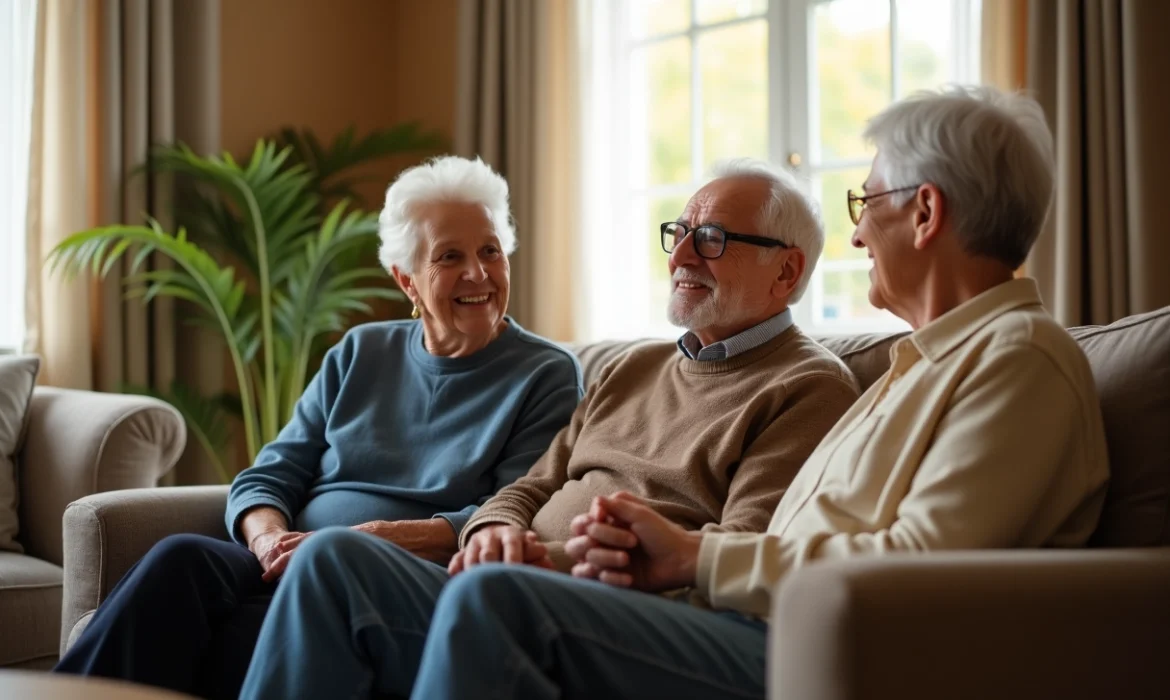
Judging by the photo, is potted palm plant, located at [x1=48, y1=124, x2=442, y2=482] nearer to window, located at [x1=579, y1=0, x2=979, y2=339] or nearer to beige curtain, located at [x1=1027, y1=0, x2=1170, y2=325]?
window, located at [x1=579, y1=0, x2=979, y2=339]

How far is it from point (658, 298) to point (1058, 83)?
1728 mm

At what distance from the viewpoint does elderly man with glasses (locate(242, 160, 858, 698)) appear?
1555 mm

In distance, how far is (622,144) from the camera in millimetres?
4457

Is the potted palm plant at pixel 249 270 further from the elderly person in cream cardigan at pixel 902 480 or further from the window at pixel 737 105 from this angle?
the elderly person in cream cardigan at pixel 902 480

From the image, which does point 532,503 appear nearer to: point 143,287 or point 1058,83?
point 1058,83

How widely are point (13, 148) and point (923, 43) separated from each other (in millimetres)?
2951

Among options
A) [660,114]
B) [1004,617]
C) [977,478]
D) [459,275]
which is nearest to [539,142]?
[660,114]

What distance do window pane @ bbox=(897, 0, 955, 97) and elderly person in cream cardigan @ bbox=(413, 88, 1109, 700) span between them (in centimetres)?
230

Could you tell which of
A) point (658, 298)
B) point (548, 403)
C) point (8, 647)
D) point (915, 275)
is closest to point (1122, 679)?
point (915, 275)

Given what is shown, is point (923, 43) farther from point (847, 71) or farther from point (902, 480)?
point (902, 480)

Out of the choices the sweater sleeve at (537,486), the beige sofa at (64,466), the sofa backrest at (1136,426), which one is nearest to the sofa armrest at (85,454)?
the beige sofa at (64,466)

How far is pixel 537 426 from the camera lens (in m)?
2.26

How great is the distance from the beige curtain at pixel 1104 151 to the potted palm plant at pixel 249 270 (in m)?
2.01

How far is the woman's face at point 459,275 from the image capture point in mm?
2418
